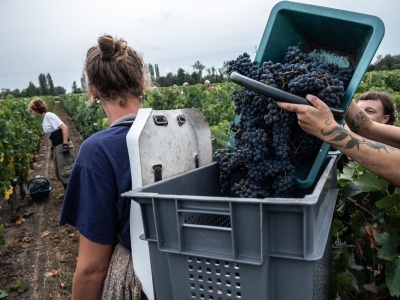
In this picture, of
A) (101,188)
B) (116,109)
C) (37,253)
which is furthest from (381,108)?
(37,253)

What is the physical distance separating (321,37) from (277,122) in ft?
1.74

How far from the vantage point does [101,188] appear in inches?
55.0

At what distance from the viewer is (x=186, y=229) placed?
3.34 ft

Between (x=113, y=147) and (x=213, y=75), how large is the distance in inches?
2366

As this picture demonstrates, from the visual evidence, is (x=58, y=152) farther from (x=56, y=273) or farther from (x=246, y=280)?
(x=246, y=280)

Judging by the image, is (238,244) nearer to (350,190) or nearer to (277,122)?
(277,122)

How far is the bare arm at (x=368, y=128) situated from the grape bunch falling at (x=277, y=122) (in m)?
0.40

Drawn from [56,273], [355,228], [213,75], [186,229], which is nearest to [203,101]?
[56,273]

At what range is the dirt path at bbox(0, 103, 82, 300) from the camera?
4.03 metres

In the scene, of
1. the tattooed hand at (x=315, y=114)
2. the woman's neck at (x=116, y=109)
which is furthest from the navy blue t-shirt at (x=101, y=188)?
the tattooed hand at (x=315, y=114)

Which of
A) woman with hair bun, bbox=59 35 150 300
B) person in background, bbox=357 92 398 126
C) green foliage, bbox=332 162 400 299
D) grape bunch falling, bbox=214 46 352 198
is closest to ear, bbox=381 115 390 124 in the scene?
person in background, bbox=357 92 398 126

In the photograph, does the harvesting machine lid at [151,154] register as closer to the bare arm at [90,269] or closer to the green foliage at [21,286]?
Result: the bare arm at [90,269]

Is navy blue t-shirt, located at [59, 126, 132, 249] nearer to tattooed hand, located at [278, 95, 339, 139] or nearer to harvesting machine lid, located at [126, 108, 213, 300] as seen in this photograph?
harvesting machine lid, located at [126, 108, 213, 300]

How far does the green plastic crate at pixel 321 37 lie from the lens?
1250 millimetres
